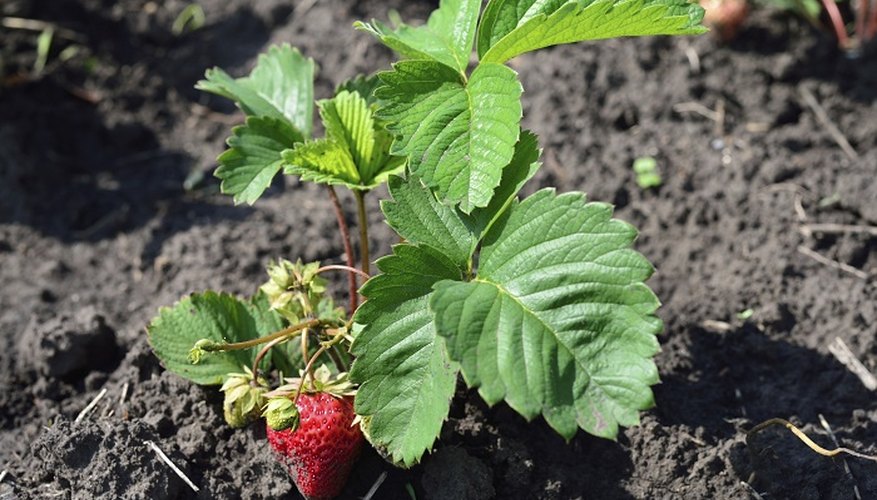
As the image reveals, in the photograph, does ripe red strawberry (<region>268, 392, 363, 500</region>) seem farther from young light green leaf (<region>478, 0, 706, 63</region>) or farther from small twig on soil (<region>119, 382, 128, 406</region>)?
young light green leaf (<region>478, 0, 706, 63</region>)

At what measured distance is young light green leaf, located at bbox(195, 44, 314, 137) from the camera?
2277 millimetres

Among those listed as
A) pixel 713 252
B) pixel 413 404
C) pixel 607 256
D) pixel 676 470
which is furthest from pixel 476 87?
pixel 713 252

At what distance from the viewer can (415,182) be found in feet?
6.46

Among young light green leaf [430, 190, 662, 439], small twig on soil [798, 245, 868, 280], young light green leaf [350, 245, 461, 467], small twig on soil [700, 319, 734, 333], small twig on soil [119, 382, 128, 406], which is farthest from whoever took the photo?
small twig on soil [798, 245, 868, 280]

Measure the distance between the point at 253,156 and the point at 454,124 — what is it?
491 millimetres

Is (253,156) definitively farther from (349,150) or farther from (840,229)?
(840,229)

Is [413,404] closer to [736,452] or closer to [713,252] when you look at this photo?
[736,452]

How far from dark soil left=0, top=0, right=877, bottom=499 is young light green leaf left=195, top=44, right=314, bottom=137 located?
506 mm

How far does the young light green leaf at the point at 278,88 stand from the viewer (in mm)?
2277

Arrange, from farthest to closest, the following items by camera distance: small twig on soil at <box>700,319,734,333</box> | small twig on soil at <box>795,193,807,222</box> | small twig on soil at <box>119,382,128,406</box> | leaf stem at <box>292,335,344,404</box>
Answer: small twig on soil at <box>795,193,807,222</box> → small twig on soil at <box>700,319,734,333</box> → small twig on soil at <box>119,382,128,406</box> → leaf stem at <box>292,335,344,404</box>

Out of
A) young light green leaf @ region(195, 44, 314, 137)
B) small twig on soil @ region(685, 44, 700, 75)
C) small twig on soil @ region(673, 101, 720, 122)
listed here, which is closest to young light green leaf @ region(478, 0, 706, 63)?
young light green leaf @ region(195, 44, 314, 137)

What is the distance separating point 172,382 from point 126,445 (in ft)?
0.70

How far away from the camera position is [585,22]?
1785 mm

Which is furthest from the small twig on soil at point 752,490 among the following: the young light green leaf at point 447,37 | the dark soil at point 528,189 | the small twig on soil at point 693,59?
the small twig on soil at point 693,59
